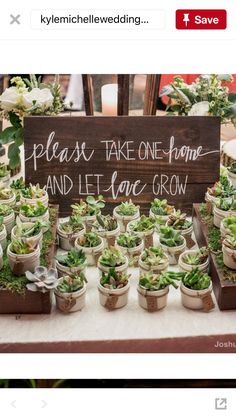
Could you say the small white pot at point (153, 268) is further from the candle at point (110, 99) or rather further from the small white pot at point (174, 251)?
the candle at point (110, 99)

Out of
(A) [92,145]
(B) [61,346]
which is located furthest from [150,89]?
(B) [61,346]

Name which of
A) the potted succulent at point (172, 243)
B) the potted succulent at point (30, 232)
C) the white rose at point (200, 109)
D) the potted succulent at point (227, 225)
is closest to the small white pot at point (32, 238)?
the potted succulent at point (30, 232)

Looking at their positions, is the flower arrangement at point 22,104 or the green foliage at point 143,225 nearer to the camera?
the green foliage at point 143,225

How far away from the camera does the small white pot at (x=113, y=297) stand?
36.3 inches

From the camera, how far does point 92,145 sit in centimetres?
115

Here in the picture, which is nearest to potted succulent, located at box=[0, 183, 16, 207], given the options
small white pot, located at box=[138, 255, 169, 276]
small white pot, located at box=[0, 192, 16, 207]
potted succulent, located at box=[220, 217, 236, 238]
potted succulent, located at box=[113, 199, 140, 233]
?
small white pot, located at box=[0, 192, 16, 207]

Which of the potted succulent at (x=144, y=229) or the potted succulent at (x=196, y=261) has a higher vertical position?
the potted succulent at (x=144, y=229)

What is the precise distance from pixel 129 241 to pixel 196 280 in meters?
0.15

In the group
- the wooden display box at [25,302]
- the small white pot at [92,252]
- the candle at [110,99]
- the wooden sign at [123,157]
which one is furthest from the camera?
the candle at [110,99]

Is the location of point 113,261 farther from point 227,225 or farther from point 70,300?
point 227,225

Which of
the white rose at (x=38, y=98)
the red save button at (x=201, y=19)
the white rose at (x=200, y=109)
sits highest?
the red save button at (x=201, y=19)

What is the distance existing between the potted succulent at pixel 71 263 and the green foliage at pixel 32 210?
12cm

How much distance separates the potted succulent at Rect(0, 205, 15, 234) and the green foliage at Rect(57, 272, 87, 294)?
7.1 inches
